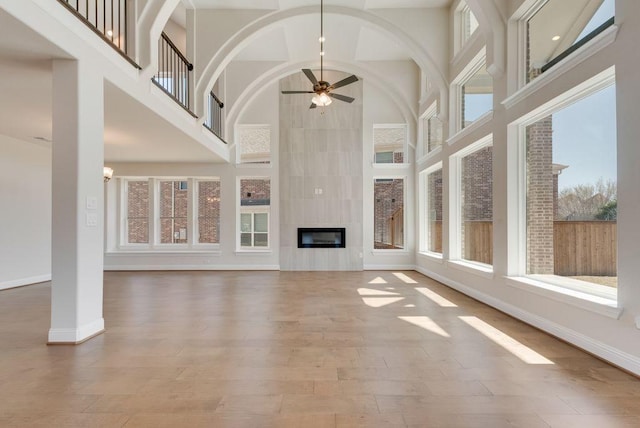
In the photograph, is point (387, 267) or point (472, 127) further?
point (387, 267)

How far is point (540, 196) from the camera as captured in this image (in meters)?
3.93

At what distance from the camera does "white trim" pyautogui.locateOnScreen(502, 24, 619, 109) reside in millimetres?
2752

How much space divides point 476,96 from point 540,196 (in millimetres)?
2314

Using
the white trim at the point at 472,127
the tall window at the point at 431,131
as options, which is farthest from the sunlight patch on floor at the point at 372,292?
the tall window at the point at 431,131

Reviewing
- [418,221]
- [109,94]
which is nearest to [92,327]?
[109,94]

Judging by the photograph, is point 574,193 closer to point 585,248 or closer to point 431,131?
point 585,248

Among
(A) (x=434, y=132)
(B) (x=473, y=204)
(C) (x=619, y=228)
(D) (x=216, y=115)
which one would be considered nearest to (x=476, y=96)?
(B) (x=473, y=204)

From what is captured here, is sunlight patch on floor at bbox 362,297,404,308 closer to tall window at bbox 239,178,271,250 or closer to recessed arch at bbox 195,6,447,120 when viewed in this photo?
recessed arch at bbox 195,6,447,120

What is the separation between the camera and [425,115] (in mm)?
7934

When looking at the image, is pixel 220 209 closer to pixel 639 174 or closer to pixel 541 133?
pixel 541 133

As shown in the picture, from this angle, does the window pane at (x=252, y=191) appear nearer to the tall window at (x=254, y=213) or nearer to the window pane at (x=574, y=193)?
the tall window at (x=254, y=213)

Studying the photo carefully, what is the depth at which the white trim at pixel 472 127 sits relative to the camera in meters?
4.78

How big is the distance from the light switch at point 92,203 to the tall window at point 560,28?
483 cm

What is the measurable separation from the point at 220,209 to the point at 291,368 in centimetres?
635
